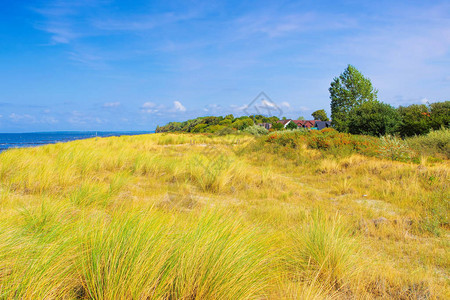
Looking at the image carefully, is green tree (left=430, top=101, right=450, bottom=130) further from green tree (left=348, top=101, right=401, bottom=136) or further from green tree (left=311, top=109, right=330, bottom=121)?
green tree (left=311, top=109, right=330, bottom=121)

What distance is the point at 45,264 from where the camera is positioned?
1.60m

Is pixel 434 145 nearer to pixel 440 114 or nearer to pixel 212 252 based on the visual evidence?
pixel 440 114

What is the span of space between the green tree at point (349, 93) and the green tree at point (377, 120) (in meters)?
15.0

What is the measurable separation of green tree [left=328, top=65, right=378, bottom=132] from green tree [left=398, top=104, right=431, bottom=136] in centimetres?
1448

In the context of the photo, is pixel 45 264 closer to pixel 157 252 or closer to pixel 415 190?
pixel 157 252

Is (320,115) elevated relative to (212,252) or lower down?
elevated

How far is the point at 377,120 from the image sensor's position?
20.3 meters

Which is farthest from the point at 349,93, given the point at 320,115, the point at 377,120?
the point at 320,115

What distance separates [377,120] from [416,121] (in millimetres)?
2518

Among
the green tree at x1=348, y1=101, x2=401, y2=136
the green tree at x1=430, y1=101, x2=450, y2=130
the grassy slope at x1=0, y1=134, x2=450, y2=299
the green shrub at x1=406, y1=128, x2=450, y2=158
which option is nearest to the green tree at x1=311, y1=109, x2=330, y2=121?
the green tree at x1=430, y1=101, x2=450, y2=130

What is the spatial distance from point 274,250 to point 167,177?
4757 mm

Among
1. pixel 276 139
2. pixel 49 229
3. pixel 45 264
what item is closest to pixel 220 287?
pixel 45 264

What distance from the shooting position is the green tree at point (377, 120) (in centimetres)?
1998

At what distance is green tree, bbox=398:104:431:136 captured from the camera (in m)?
18.2
